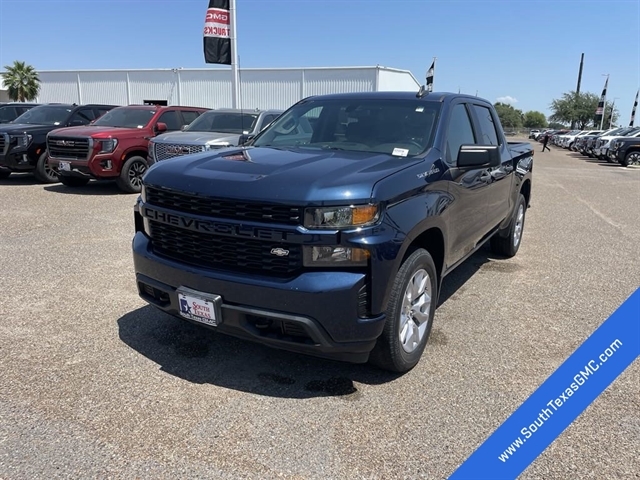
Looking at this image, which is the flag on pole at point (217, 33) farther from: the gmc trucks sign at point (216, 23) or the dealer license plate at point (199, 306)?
the dealer license plate at point (199, 306)

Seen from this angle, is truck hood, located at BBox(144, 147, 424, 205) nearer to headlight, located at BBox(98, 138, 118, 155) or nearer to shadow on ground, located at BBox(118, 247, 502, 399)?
shadow on ground, located at BBox(118, 247, 502, 399)

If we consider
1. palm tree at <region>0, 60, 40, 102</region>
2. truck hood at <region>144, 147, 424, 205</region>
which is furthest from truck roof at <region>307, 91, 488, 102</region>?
palm tree at <region>0, 60, 40, 102</region>

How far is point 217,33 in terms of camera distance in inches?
672

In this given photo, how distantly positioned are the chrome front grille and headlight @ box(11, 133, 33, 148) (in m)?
3.37

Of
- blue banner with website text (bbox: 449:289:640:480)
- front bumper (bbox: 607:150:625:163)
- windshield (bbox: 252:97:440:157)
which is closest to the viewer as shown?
blue banner with website text (bbox: 449:289:640:480)

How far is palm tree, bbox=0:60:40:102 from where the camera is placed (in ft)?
134

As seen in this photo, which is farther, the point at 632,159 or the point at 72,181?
the point at 632,159

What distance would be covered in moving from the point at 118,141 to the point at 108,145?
0.21m

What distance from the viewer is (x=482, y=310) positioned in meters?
4.63

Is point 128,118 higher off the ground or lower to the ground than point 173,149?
higher

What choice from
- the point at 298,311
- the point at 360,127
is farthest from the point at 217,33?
the point at 298,311

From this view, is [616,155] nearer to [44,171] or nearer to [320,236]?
[44,171]

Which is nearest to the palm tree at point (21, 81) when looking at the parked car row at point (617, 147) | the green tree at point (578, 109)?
the parked car row at point (617, 147)

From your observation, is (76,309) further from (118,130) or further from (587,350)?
(118,130)
